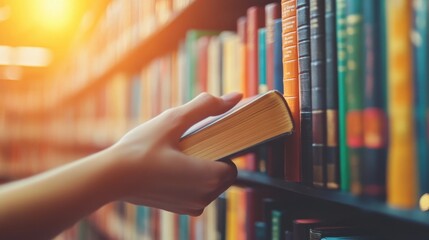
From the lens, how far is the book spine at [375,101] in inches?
25.6

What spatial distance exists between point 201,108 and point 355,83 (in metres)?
0.26

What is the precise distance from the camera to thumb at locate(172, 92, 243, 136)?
828 mm

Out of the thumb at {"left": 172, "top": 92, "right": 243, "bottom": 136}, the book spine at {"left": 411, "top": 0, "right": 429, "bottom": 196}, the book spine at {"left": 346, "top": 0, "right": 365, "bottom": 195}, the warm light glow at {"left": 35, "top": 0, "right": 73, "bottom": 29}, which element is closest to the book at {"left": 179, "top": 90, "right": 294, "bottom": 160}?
the thumb at {"left": 172, "top": 92, "right": 243, "bottom": 136}

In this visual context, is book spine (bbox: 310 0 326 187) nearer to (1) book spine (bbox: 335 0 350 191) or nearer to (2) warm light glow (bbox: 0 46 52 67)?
(1) book spine (bbox: 335 0 350 191)

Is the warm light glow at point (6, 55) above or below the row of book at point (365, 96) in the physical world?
above

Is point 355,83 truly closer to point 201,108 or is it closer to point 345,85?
point 345,85

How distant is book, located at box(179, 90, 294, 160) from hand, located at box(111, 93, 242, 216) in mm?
24

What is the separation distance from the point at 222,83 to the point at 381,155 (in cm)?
65

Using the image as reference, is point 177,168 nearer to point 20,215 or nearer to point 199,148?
point 199,148

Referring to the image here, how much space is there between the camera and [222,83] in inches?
49.3

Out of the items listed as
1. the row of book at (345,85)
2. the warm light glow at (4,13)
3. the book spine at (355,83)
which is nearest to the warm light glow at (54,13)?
the warm light glow at (4,13)

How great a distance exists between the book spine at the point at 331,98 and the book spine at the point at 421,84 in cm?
15

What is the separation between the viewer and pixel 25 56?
5203 mm

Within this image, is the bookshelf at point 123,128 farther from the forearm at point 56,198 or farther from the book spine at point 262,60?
the forearm at point 56,198
